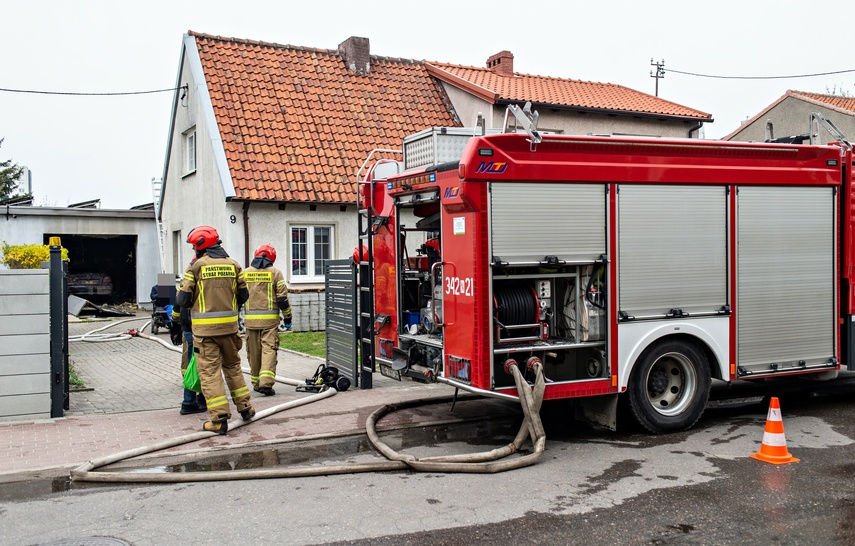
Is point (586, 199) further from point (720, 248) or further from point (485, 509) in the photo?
point (485, 509)

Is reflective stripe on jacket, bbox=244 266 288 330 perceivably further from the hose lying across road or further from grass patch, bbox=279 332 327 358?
grass patch, bbox=279 332 327 358

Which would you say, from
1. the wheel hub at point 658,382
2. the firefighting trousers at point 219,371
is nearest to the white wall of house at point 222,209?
the firefighting trousers at point 219,371

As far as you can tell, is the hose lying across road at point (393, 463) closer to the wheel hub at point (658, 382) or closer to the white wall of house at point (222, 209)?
the wheel hub at point (658, 382)

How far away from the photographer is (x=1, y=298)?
8125mm

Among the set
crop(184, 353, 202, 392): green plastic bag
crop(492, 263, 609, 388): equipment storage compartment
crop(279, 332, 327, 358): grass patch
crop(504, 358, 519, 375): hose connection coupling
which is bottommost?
crop(279, 332, 327, 358): grass patch

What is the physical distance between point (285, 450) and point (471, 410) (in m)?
2.37

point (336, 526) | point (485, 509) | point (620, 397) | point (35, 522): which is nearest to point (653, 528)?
point (485, 509)

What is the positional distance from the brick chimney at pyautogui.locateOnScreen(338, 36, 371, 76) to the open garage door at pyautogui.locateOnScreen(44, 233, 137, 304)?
1126 cm

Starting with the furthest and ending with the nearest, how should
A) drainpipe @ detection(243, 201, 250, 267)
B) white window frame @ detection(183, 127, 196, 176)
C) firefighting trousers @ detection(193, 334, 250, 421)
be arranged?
white window frame @ detection(183, 127, 196, 176) → drainpipe @ detection(243, 201, 250, 267) → firefighting trousers @ detection(193, 334, 250, 421)

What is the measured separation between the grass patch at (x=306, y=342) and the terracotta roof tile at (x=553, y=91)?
22.0 ft

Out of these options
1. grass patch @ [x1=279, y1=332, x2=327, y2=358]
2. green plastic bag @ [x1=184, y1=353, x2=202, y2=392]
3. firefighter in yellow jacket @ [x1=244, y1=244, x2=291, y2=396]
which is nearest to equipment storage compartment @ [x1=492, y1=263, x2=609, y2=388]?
green plastic bag @ [x1=184, y1=353, x2=202, y2=392]

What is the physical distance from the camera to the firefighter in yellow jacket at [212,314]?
7.65m

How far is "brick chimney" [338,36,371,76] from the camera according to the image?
2034 centimetres

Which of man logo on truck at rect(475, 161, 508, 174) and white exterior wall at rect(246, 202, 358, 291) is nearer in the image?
man logo on truck at rect(475, 161, 508, 174)
